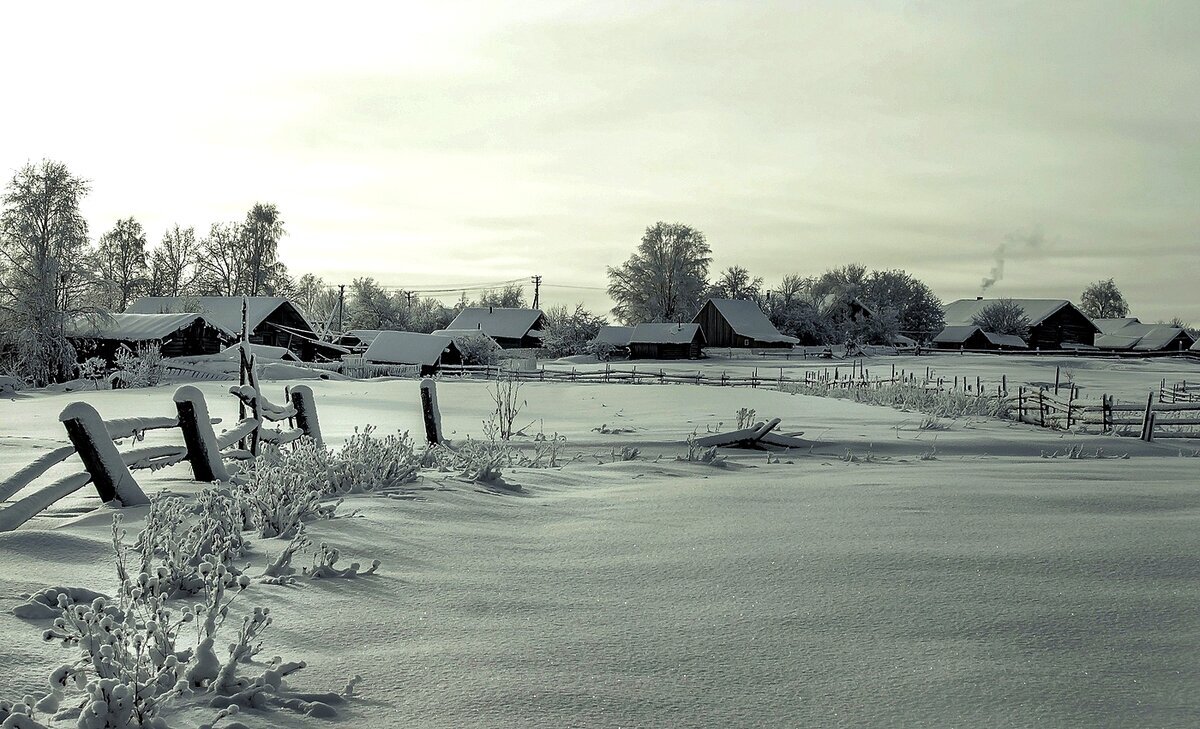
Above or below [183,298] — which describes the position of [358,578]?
below

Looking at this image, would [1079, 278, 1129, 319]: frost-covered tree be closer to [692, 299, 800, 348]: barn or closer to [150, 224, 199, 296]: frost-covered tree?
[692, 299, 800, 348]: barn

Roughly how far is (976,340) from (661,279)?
28.0m

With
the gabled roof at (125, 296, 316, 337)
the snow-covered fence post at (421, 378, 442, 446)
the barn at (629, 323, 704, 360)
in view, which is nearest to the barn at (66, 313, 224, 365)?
the gabled roof at (125, 296, 316, 337)

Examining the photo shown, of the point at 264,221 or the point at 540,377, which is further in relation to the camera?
the point at 264,221

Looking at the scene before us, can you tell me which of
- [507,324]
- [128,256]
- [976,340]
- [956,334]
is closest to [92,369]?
[128,256]

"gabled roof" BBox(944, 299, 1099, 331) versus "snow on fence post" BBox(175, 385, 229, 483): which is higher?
"gabled roof" BBox(944, 299, 1099, 331)

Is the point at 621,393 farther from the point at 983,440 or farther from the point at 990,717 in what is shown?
the point at 990,717

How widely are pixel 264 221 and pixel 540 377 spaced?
114ft

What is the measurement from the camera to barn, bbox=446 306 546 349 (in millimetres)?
76438

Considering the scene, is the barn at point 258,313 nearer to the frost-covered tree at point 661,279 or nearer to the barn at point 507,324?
the barn at point 507,324

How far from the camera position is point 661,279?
273 feet

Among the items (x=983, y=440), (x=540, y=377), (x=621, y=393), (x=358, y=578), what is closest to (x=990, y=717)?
(x=358, y=578)

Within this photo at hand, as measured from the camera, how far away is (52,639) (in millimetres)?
3156

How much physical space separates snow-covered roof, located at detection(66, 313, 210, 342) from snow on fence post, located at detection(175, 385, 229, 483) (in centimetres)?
3789
